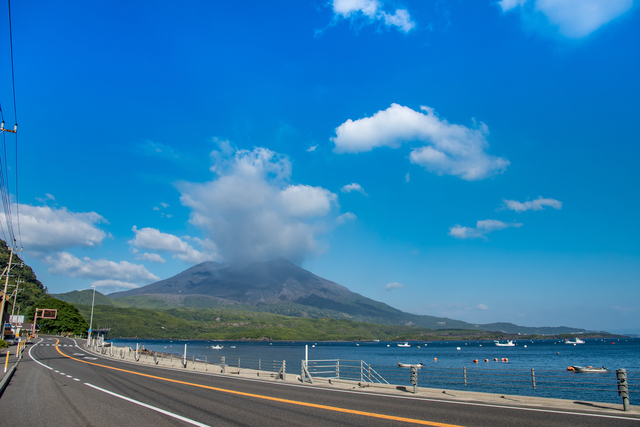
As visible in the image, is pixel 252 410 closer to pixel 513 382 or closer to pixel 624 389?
pixel 624 389

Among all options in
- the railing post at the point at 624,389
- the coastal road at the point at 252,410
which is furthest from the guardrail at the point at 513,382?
the coastal road at the point at 252,410

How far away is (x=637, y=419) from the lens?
11.3 metres

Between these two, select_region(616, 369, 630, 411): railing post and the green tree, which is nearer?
select_region(616, 369, 630, 411): railing post

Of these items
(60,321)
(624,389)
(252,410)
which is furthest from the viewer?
(60,321)

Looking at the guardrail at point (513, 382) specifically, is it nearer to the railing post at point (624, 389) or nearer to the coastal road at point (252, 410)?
the railing post at point (624, 389)

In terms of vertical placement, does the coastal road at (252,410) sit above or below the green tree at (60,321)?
above

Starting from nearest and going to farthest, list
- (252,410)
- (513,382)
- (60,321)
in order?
(252,410) < (513,382) < (60,321)

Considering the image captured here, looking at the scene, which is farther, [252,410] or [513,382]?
[513,382]

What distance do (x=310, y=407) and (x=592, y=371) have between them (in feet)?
260

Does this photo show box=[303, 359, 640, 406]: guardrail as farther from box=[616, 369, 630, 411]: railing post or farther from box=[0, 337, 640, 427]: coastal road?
box=[0, 337, 640, 427]: coastal road

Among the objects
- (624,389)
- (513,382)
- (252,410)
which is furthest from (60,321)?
(624,389)

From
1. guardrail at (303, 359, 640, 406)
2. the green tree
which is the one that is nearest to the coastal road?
guardrail at (303, 359, 640, 406)

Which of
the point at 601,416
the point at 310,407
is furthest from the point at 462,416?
the point at 310,407

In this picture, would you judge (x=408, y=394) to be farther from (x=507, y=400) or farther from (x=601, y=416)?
(x=601, y=416)
